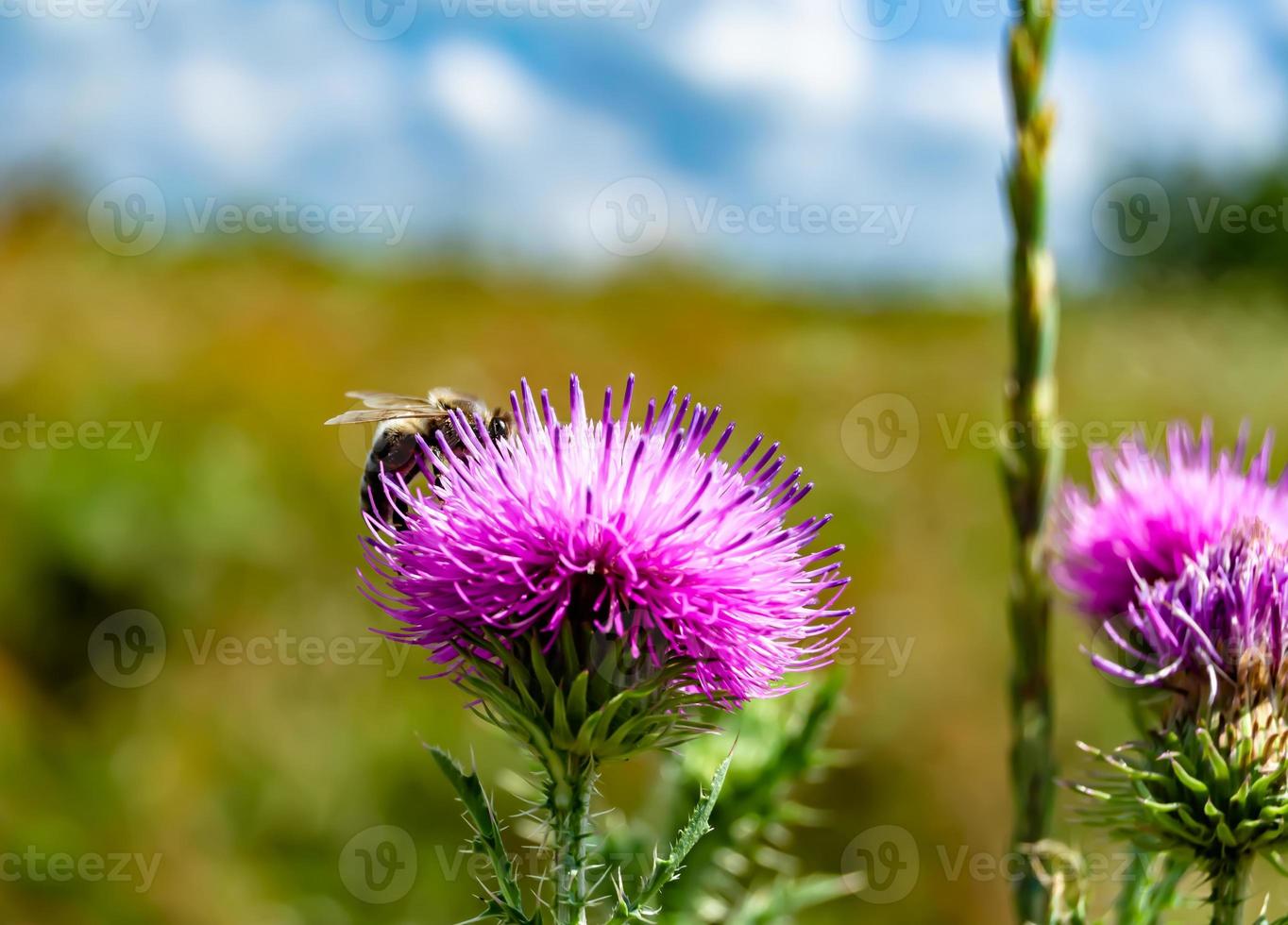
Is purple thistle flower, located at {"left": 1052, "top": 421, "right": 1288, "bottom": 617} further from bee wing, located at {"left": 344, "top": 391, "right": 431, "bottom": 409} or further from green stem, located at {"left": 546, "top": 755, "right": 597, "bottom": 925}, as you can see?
bee wing, located at {"left": 344, "top": 391, "right": 431, "bottom": 409}

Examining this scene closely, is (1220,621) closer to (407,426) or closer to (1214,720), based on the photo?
(1214,720)

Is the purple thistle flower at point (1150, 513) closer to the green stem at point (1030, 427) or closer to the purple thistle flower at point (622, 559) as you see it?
the green stem at point (1030, 427)

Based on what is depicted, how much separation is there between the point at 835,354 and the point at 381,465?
17693 millimetres

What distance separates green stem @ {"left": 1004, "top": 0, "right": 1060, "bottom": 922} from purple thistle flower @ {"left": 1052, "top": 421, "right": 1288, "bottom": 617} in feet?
0.92

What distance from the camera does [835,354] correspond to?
65.9 ft

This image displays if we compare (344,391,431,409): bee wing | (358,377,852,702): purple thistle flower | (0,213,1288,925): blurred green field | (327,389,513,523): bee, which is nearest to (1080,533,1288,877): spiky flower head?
(358,377,852,702): purple thistle flower

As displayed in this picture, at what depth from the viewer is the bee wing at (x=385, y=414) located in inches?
118

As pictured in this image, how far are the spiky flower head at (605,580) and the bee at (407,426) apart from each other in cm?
39

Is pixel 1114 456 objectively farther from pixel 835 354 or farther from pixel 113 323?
pixel 835 354

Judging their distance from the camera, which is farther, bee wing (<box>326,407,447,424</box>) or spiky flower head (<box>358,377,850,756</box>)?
bee wing (<box>326,407,447,424</box>)

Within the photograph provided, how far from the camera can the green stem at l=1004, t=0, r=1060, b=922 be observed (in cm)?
344

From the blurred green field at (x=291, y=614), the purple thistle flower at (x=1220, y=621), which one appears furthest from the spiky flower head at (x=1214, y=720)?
the blurred green field at (x=291, y=614)

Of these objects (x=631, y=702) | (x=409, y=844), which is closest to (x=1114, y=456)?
(x=631, y=702)

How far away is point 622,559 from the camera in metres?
2.48
